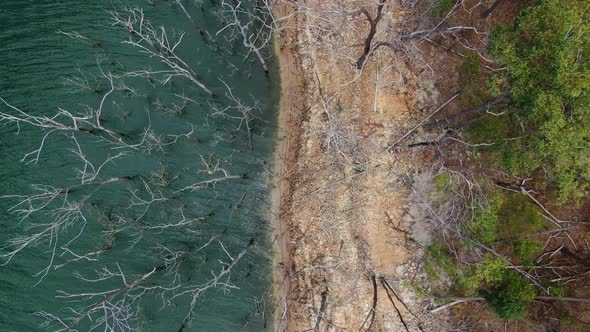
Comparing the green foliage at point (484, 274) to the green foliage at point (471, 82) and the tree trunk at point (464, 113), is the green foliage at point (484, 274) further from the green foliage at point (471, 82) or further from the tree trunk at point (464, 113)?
the green foliage at point (471, 82)

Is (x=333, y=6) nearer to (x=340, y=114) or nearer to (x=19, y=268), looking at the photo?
(x=340, y=114)

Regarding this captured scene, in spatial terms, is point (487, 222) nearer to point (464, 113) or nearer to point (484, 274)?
point (484, 274)

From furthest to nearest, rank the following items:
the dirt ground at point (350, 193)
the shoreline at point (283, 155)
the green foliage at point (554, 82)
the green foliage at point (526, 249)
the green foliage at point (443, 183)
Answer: the shoreline at point (283, 155)
the dirt ground at point (350, 193)
the green foliage at point (443, 183)
the green foliage at point (526, 249)
the green foliage at point (554, 82)

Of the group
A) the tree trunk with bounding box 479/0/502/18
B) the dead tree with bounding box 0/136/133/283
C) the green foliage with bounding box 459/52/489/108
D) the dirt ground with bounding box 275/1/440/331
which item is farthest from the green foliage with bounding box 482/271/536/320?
the dead tree with bounding box 0/136/133/283

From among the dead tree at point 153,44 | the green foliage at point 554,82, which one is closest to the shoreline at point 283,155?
the dead tree at point 153,44

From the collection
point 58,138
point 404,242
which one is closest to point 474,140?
point 404,242

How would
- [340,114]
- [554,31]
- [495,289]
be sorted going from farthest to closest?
[340,114], [495,289], [554,31]
